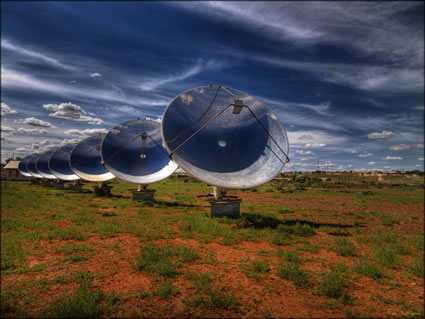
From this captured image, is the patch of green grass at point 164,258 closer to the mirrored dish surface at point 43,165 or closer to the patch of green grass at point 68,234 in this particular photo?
the patch of green grass at point 68,234

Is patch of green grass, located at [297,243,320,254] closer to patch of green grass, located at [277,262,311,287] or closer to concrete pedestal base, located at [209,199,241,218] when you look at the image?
patch of green grass, located at [277,262,311,287]

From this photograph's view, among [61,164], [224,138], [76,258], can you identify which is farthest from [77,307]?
[61,164]

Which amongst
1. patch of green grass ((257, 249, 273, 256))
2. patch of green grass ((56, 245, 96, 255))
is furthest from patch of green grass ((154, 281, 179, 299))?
patch of green grass ((56, 245, 96, 255))

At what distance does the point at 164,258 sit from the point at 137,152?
1834 cm

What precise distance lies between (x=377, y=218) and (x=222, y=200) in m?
14.1

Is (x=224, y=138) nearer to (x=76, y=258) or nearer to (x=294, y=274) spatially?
(x=294, y=274)

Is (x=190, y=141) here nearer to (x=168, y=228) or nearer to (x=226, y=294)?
(x=168, y=228)

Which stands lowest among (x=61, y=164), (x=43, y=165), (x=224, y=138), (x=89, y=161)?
(x=43, y=165)

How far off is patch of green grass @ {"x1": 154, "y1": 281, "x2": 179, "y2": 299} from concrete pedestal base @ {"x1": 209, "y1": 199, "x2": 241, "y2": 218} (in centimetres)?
960

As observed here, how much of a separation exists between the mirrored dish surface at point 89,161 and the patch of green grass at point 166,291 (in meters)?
26.9

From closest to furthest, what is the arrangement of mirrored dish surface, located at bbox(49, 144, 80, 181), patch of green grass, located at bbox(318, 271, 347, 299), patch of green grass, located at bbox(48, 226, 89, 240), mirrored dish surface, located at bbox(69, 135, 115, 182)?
1. patch of green grass, located at bbox(318, 271, 347, 299)
2. patch of green grass, located at bbox(48, 226, 89, 240)
3. mirrored dish surface, located at bbox(69, 135, 115, 182)
4. mirrored dish surface, located at bbox(49, 144, 80, 181)

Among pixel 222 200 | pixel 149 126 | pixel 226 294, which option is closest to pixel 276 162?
pixel 222 200

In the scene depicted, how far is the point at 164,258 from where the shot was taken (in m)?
8.94

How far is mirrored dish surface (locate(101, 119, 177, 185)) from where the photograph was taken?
24.2 meters
